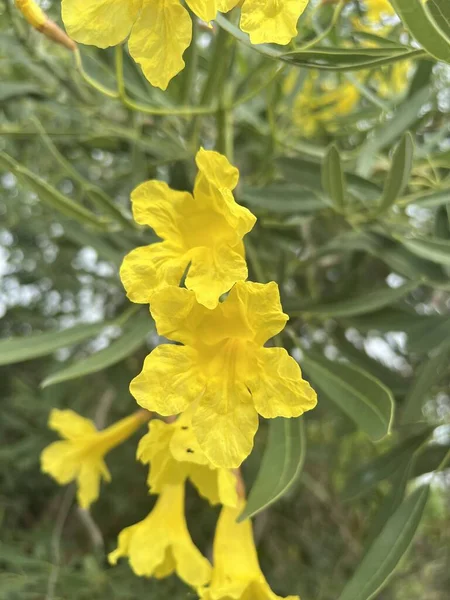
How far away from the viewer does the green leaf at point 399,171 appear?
0.67 meters

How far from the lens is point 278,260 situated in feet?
3.11

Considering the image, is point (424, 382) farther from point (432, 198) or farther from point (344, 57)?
point (344, 57)

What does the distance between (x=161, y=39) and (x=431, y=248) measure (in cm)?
46

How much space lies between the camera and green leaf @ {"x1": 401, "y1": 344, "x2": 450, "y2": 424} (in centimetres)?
90

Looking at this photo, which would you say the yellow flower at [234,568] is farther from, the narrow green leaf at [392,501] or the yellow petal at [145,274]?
the yellow petal at [145,274]

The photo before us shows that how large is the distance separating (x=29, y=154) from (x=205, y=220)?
2.78ft

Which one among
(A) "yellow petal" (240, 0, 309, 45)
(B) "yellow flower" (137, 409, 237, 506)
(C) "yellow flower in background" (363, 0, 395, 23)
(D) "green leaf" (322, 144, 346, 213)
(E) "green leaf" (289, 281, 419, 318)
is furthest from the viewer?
(C) "yellow flower in background" (363, 0, 395, 23)

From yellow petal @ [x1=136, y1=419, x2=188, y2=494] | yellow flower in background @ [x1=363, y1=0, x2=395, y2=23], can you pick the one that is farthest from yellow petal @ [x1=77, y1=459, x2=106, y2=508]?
yellow flower in background @ [x1=363, y1=0, x2=395, y2=23]

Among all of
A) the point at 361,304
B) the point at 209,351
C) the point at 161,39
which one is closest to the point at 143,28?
the point at 161,39

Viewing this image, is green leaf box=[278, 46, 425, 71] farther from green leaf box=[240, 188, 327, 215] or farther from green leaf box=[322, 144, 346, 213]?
green leaf box=[240, 188, 327, 215]

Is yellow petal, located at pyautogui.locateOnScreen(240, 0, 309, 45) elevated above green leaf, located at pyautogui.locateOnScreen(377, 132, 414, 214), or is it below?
above

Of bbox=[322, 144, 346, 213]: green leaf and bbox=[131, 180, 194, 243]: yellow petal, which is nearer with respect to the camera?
bbox=[131, 180, 194, 243]: yellow petal

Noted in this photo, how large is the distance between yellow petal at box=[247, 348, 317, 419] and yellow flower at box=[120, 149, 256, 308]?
8cm

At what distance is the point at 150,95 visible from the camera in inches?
36.5
